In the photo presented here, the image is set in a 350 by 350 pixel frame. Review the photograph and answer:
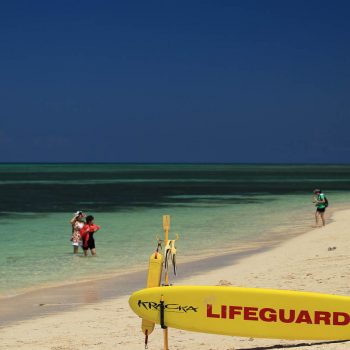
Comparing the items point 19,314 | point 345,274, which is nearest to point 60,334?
point 19,314

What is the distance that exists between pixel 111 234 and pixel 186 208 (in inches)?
751

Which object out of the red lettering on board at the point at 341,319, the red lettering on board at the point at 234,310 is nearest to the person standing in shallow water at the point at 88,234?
the red lettering on board at the point at 234,310

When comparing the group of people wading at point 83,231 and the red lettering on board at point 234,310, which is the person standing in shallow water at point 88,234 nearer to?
the group of people wading at point 83,231

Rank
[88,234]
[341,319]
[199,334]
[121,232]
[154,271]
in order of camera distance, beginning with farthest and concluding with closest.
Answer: [121,232], [88,234], [199,334], [154,271], [341,319]

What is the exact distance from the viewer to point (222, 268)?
810 inches

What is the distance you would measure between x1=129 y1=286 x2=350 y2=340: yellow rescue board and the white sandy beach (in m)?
0.42

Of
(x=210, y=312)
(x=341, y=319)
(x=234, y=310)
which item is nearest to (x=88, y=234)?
(x=210, y=312)

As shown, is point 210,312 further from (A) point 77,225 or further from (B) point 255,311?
(A) point 77,225

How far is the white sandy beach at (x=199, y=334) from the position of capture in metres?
10.9

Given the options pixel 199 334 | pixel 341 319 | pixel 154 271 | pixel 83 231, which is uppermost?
pixel 154 271

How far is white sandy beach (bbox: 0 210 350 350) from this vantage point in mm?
10875

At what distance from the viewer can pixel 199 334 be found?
37.4 ft

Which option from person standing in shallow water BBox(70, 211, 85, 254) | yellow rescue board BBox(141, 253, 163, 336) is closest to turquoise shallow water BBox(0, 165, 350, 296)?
person standing in shallow water BBox(70, 211, 85, 254)

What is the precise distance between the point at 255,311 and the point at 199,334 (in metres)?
2.33
